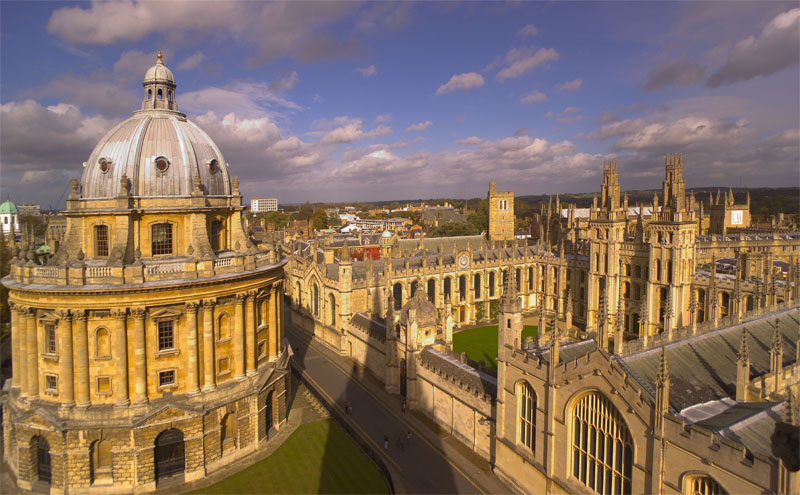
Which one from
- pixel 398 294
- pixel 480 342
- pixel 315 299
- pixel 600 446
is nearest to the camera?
pixel 600 446

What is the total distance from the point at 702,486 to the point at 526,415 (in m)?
8.12

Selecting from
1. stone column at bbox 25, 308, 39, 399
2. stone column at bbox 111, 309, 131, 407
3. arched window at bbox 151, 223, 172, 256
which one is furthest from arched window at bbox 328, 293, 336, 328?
stone column at bbox 25, 308, 39, 399

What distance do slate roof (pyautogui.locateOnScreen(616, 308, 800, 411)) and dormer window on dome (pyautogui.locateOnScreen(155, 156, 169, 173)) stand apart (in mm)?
25199

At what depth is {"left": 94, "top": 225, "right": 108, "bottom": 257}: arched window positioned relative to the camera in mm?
26406

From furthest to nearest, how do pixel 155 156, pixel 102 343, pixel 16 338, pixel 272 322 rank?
pixel 272 322, pixel 155 156, pixel 16 338, pixel 102 343

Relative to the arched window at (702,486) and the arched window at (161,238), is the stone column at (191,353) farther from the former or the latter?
the arched window at (702,486)

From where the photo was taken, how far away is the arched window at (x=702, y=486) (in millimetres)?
14672

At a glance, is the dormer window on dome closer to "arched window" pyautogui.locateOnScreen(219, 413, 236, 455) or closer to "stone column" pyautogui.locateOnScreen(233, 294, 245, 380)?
"stone column" pyautogui.locateOnScreen(233, 294, 245, 380)

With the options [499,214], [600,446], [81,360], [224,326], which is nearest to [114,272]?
[81,360]

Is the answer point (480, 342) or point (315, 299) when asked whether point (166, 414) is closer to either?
point (315, 299)

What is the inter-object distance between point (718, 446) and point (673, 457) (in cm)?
171

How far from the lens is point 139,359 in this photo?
24.1 metres

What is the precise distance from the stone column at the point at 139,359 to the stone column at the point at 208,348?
2.83 m

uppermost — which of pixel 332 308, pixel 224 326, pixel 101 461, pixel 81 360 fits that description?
pixel 224 326
